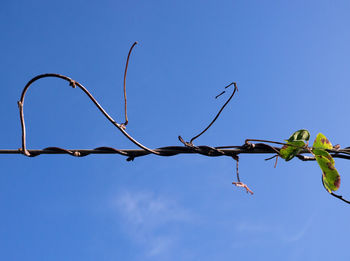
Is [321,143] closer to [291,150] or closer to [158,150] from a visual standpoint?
[291,150]

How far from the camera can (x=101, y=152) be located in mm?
1780

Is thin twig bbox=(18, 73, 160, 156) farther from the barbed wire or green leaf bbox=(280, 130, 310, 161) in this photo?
green leaf bbox=(280, 130, 310, 161)

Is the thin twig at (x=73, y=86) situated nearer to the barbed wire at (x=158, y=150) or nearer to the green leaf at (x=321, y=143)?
the barbed wire at (x=158, y=150)

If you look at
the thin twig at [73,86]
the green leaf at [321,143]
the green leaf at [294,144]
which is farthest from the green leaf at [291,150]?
Answer: the thin twig at [73,86]

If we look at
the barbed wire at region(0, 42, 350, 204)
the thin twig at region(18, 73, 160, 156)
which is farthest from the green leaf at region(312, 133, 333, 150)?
the thin twig at region(18, 73, 160, 156)

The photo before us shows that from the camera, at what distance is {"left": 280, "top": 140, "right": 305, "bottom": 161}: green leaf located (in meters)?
1.80

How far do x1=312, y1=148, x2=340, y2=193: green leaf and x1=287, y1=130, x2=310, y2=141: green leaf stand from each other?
0.08m

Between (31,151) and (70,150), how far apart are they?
22 cm

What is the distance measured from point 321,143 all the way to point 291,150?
0.18m

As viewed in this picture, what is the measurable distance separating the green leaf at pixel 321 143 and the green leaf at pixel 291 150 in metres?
0.11

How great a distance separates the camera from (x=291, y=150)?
1825mm

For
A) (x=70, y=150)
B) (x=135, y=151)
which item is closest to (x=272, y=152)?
(x=135, y=151)

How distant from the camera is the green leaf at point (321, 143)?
6.01ft

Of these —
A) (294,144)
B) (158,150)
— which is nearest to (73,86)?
(158,150)
